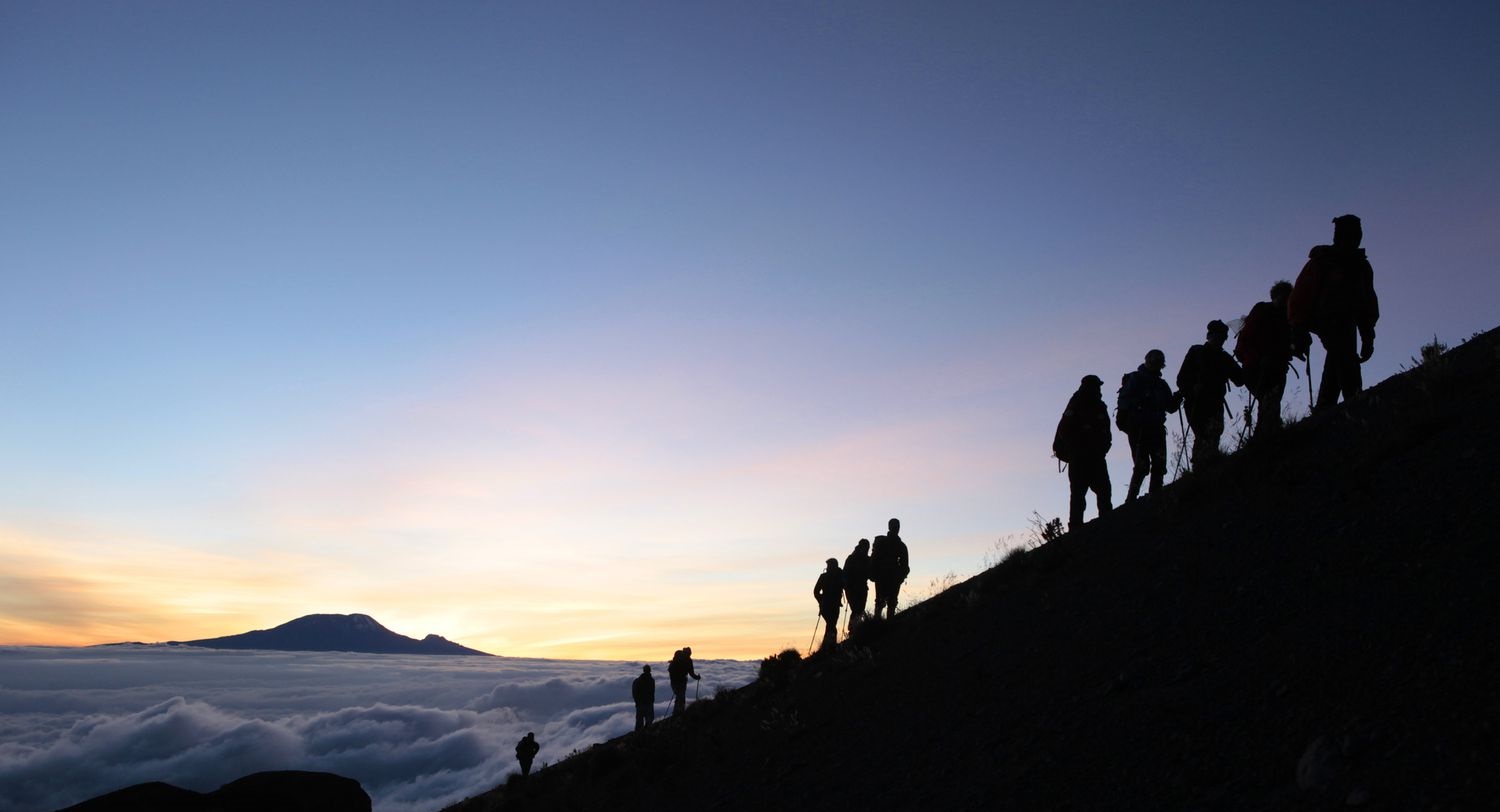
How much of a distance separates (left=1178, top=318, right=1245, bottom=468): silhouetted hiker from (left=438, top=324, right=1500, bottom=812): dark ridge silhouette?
1.03 m

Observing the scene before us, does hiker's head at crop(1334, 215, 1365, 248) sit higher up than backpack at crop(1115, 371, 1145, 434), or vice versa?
hiker's head at crop(1334, 215, 1365, 248)

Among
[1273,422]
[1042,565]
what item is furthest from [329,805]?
[1273,422]

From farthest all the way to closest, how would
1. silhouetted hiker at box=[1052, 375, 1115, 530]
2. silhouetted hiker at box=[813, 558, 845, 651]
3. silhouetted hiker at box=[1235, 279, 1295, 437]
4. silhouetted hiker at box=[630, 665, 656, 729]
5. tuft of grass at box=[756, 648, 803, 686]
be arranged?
silhouetted hiker at box=[630, 665, 656, 729] → silhouetted hiker at box=[813, 558, 845, 651] → tuft of grass at box=[756, 648, 803, 686] → silhouetted hiker at box=[1052, 375, 1115, 530] → silhouetted hiker at box=[1235, 279, 1295, 437]

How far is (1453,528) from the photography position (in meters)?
5.49

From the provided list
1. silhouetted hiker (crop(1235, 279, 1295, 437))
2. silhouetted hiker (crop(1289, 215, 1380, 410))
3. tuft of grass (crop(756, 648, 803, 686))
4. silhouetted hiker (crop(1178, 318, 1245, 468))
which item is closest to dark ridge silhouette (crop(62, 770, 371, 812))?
tuft of grass (crop(756, 648, 803, 686))

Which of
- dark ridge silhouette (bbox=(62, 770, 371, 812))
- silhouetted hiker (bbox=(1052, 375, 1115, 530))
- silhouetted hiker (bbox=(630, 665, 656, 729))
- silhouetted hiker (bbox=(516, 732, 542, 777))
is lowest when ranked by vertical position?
dark ridge silhouette (bbox=(62, 770, 371, 812))

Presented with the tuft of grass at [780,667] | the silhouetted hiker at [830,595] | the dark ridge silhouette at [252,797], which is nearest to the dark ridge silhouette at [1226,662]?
the tuft of grass at [780,667]

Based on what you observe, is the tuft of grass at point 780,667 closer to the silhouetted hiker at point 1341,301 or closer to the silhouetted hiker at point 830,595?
the silhouetted hiker at point 830,595

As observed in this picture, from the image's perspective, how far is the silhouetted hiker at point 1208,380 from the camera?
1006cm

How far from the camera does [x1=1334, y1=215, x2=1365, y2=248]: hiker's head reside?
859 cm

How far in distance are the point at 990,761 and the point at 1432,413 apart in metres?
4.84

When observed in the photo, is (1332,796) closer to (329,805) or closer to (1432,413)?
(1432,413)

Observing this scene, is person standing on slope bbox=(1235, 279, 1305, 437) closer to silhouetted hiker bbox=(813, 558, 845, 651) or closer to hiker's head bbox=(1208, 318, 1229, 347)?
hiker's head bbox=(1208, 318, 1229, 347)

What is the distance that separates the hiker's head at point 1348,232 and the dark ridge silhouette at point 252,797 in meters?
23.0
